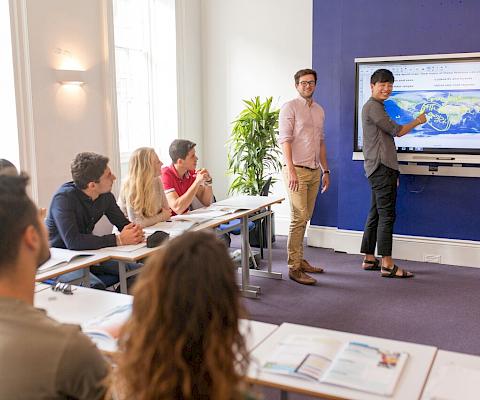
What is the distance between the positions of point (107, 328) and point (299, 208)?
10.3 feet

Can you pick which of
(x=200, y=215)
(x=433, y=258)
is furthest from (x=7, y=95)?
(x=433, y=258)

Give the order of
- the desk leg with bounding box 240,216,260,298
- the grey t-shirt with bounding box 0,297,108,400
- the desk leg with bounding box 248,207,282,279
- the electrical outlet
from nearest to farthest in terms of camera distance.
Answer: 1. the grey t-shirt with bounding box 0,297,108,400
2. the desk leg with bounding box 240,216,260,298
3. the desk leg with bounding box 248,207,282,279
4. the electrical outlet

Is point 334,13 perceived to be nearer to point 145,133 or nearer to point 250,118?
point 250,118

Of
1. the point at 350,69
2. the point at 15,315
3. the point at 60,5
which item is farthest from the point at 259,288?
the point at 15,315

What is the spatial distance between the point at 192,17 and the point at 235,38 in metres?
0.60

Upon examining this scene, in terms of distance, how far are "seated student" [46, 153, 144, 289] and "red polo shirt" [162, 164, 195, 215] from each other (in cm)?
90

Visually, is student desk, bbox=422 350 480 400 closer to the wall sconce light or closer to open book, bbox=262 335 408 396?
open book, bbox=262 335 408 396

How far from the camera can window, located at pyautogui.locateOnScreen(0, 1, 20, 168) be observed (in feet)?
14.8

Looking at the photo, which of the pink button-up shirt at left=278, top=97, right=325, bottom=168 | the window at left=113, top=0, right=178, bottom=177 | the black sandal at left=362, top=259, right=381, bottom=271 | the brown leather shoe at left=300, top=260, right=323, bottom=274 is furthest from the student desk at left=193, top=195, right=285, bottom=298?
the window at left=113, top=0, right=178, bottom=177

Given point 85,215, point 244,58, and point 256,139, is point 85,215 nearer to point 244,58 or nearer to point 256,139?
point 256,139

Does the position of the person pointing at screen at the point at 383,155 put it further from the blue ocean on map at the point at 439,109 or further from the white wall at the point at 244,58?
the white wall at the point at 244,58

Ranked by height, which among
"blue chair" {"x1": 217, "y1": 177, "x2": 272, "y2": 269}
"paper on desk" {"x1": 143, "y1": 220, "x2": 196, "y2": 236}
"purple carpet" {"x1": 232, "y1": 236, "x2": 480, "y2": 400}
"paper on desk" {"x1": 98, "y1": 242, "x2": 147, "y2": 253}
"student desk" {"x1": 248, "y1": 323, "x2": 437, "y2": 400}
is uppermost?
"paper on desk" {"x1": 143, "y1": 220, "x2": 196, "y2": 236}

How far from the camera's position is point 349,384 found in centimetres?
166

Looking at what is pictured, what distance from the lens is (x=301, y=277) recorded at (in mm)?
4977
